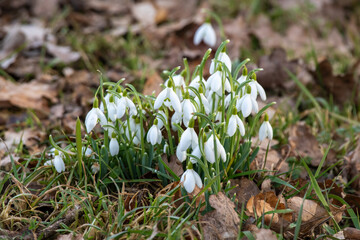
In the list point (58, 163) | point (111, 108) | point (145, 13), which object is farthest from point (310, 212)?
point (145, 13)

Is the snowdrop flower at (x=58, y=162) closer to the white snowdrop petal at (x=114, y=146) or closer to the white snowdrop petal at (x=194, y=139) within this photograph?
the white snowdrop petal at (x=114, y=146)

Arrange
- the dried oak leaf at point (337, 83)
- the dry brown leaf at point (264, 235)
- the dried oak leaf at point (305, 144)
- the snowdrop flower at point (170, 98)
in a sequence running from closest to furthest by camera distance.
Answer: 1. the dry brown leaf at point (264, 235)
2. the snowdrop flower at point (170, 98)
3. the dried oak leaf at point (305, 144)
4. the dried oak leaf at point (337, 83)

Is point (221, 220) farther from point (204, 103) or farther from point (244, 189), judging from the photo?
point (204, 103)

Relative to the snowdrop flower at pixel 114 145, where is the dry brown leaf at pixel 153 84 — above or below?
below

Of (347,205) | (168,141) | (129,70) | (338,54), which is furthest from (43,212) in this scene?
(338,54)

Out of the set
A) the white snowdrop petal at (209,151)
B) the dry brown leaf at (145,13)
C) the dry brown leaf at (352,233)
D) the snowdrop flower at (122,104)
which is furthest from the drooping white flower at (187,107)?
the dry brown leaf at (145,13)

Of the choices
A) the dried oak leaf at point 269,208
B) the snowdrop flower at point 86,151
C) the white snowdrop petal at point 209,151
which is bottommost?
the dried oak leaf at point 269,208

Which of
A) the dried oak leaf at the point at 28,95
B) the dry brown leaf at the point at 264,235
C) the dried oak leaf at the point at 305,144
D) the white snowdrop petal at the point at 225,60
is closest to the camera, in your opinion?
the dry brown leaf at the point at 264,235
